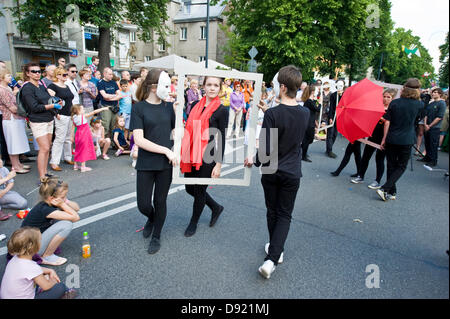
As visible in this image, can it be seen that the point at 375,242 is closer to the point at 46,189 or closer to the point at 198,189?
the point at 198,189

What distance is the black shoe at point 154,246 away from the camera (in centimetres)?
338

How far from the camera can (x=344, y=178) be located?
269 inches

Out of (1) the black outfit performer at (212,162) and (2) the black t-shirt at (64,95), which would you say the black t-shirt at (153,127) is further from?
(2) the black t-shirt at (64,95)

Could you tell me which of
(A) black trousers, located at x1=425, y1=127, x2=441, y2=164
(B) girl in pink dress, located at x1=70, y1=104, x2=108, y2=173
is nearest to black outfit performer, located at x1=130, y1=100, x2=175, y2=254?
(B) girl in pink dress, located at x1=70, y1=104, x2=108, y2=173

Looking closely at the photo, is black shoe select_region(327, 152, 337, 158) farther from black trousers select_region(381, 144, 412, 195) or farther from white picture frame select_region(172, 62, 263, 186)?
white picture frame select_region(172, 62, 263, 186)

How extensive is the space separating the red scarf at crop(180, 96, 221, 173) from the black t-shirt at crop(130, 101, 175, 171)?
20cm

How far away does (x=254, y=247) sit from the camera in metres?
3.61

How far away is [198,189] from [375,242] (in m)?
2.35

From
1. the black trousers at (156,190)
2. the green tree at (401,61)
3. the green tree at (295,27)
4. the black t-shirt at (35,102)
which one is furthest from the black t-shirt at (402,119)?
the green tree at (401,61)

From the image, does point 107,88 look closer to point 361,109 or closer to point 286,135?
point 361,109

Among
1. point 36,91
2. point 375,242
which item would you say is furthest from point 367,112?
point 36,91

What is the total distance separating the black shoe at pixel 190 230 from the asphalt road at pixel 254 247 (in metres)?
0.07

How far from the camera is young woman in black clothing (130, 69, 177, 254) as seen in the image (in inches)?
122
